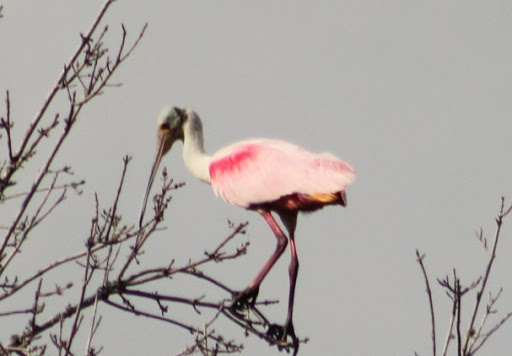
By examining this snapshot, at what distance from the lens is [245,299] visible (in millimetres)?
11992

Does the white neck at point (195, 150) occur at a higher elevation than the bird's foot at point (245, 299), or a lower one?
higher

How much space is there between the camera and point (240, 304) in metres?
12.0

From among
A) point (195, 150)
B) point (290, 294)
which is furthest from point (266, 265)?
point (195, 150)

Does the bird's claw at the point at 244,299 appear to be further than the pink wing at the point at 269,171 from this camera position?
No

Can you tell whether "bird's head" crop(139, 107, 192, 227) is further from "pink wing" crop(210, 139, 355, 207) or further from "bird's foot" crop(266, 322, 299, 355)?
"bird's foot" crop(266, 322, 299, 355)

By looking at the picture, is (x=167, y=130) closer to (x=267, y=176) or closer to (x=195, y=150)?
(x=195, y=150)

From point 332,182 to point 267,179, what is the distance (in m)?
1.11

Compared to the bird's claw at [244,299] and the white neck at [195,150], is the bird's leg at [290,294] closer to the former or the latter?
the bird's claw at [244,299]

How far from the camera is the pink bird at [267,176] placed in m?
12.2

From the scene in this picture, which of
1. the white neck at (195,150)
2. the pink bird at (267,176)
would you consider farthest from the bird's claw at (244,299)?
the white neck at (195,150)

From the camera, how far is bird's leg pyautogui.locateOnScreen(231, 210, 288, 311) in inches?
471

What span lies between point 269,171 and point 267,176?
0.16 feet

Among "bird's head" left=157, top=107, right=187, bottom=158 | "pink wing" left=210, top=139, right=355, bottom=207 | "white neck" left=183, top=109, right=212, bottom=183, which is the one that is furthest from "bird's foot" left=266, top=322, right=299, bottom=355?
"bird's head" left=157, top=107, right=187, bottom=158

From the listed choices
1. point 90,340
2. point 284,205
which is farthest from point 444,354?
point 284,205
